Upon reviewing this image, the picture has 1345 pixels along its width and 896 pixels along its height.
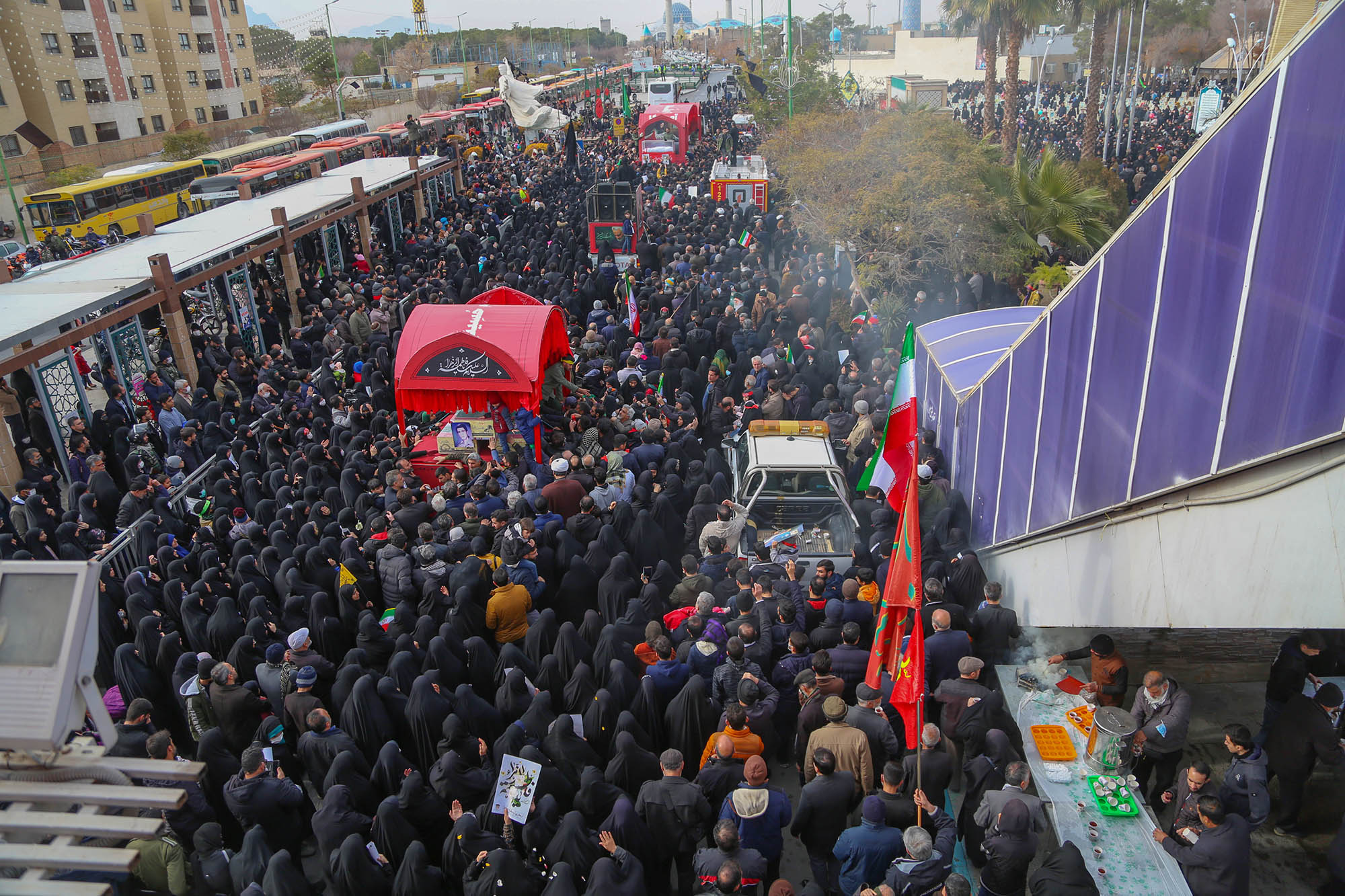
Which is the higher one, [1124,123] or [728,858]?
[1124,123]

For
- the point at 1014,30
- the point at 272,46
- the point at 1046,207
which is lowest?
the point at 1046,207

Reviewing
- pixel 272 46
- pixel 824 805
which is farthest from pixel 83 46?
pixel 824 805

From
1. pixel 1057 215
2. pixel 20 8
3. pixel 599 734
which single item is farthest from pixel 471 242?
pixel 20 8

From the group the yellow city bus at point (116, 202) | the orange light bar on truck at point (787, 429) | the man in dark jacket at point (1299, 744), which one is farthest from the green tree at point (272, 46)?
the man in dark jacket at point (1299, 744)

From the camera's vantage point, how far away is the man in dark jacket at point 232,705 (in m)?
6.33

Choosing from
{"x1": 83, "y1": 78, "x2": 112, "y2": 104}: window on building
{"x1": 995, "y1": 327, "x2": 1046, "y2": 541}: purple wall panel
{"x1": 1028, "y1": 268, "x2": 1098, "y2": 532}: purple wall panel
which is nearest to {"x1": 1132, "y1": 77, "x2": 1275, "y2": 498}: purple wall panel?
{"x1": 1028, "y1": 268, "x2": 1098, "y2": 532}: purple wall panel

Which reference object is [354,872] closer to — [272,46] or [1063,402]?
[1063,402]

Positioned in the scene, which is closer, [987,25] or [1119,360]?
[1119,360]

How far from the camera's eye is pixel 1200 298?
4727 millimetres

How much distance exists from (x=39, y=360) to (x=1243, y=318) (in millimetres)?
13428

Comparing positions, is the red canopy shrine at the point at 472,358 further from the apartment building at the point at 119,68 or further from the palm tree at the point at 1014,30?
the apartment building at the point at 119,68

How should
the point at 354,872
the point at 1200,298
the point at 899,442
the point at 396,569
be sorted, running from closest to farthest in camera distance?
1. the point at 1200,298
2. the point at 354,872
3. the point at 396,569
4. the point at 899,442

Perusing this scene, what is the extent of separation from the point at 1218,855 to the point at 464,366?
8.41 meters

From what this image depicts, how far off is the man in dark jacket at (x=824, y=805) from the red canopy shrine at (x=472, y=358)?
6.25 meters
